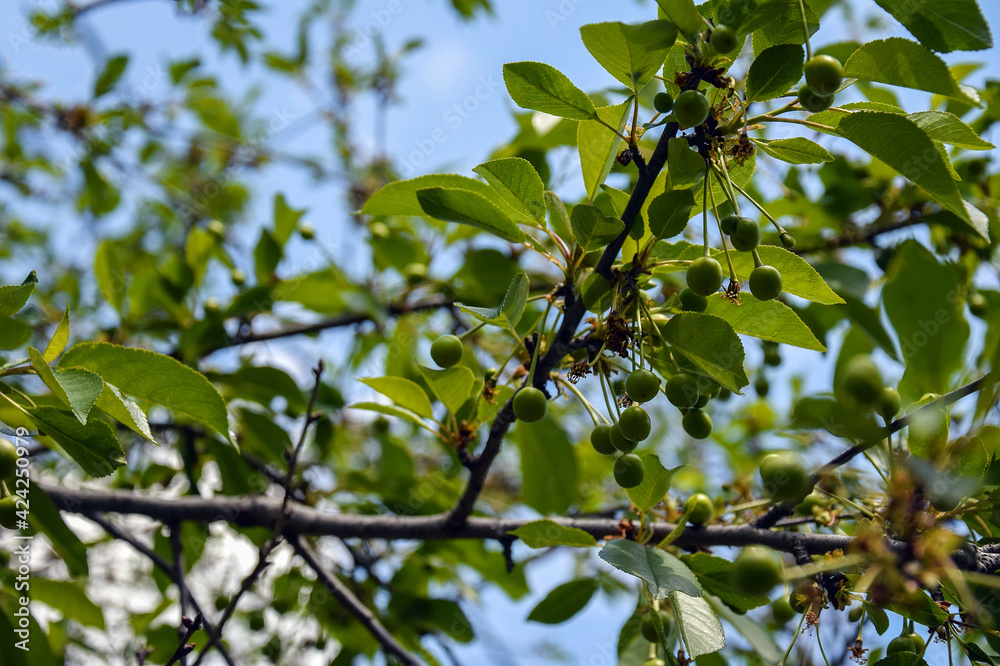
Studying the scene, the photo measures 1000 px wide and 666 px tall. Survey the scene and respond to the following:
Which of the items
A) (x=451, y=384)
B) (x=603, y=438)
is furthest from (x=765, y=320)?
(x=451, y=384)

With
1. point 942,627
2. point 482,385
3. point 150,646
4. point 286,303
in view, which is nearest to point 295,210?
point 286,303

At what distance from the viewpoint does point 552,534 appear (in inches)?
67.9

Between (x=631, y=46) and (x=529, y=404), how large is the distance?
0.77m

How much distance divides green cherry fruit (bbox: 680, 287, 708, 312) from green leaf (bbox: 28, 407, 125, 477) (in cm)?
131

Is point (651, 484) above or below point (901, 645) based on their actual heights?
above

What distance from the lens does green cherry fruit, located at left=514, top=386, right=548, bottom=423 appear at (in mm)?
1533

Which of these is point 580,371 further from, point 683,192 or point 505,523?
point 505,523

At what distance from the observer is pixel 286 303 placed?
303 centimetres

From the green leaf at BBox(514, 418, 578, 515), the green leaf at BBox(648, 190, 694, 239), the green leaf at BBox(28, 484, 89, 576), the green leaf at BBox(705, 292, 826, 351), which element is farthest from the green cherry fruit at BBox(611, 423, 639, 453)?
the green leaf at BBox(28, 484, 89, 576)

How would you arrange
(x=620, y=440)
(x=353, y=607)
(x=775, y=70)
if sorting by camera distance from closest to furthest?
1. (x=775, y=70)
2. (x=620, y=440)
3. (x=353, y=607)

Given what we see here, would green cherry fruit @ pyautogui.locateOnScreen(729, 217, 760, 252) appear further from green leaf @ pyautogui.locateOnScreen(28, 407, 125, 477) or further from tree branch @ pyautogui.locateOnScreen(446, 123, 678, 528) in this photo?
green leaf @ pyautogui.locateOnScreen(28, 407, 125, 477)

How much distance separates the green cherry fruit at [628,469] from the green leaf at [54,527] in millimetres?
1571

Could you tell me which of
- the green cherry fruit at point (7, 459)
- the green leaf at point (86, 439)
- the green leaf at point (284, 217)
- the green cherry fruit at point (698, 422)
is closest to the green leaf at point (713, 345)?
the green cherry fruit at point (698, 422)

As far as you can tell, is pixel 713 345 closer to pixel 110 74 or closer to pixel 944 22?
pixel 944 22
